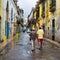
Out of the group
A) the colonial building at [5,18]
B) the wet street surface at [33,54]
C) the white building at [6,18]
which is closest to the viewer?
the wet street surface at [33,54]

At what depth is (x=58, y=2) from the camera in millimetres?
30734

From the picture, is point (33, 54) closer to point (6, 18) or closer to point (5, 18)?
point (5, 18)

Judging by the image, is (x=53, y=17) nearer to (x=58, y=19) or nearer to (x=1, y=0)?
(x=58, y=19)

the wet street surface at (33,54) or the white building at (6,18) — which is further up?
the white building at (6,18)

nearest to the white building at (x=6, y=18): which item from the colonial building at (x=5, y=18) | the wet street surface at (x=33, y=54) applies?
the colonial building at (x=5, y=18)

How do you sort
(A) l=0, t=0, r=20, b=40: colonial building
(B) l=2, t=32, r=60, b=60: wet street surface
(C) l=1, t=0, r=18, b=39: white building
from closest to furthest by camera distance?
1. (B) l=2, t=32, r=60, b=60: wet street surface
2. (A) l=0, t=0, r=20, b=40: colonial building
3. (C) l=1, t=0, r=18, b=39: white building

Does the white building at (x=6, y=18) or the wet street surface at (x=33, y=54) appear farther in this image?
the white building at (x=6, y=18)

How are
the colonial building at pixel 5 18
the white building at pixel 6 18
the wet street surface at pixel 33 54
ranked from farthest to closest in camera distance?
the white building at pixel 6 18
the colonial building at pixel 5 18
the wet street surface at pixel 33 54

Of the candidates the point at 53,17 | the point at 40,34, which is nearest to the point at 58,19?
the point at 53,17

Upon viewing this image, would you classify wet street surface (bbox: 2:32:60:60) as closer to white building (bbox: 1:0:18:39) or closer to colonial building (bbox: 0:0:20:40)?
colonial building (bbox: 0:0:20:40)

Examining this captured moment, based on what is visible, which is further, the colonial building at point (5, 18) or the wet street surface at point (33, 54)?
the colonial building at point (5, 18)

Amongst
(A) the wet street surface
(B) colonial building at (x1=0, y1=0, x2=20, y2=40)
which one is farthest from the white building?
(A) the wet street surface

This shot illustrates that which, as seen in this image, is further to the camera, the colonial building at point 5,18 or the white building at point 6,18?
the white building at point 6,18

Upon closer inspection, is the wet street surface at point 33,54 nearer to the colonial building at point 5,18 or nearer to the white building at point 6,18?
the colonial building at point 5,18
